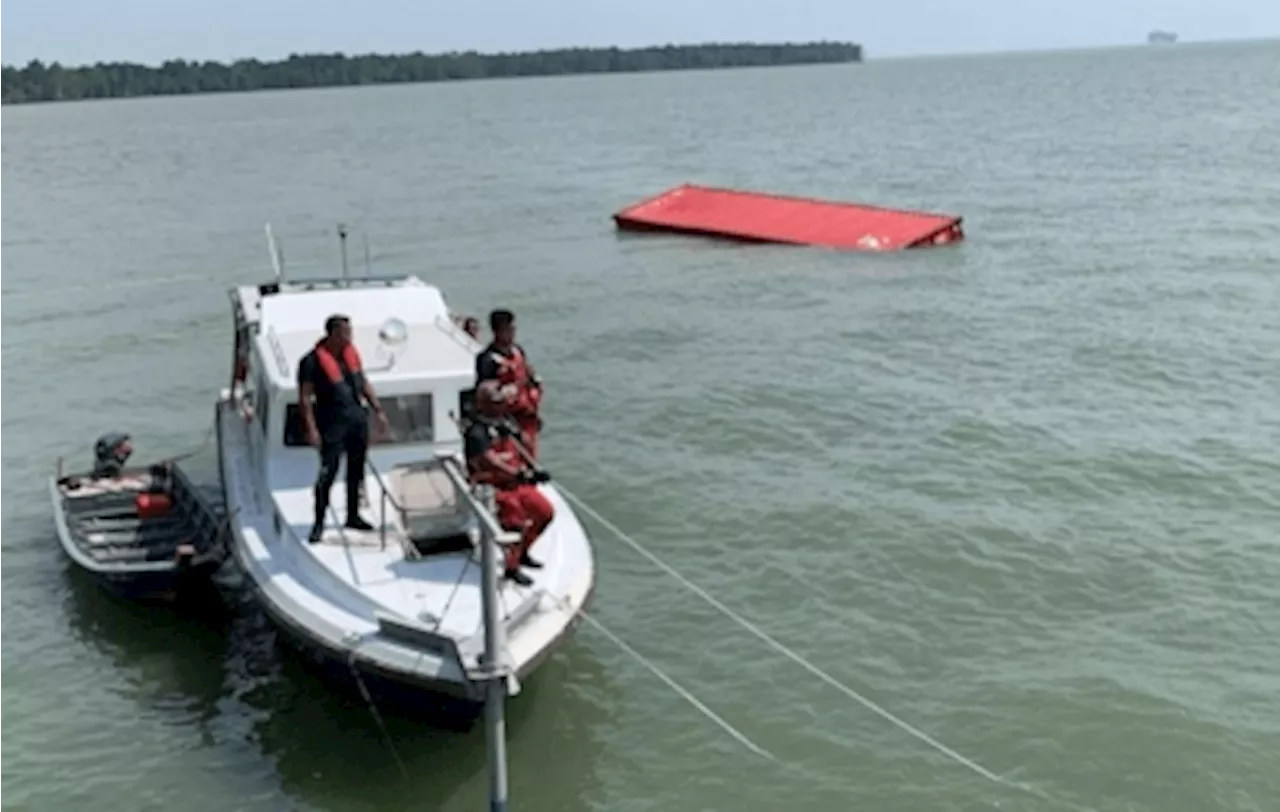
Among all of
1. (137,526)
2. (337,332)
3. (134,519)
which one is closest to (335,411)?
(337,332)

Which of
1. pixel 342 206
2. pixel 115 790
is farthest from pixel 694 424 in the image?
pixel 342 206

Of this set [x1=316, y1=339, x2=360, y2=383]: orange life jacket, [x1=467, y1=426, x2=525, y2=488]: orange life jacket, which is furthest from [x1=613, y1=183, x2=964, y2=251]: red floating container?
[x1=467, y1=426, x2=525, y2=488]: orange life jacket

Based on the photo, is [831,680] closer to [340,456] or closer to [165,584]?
[340,456]

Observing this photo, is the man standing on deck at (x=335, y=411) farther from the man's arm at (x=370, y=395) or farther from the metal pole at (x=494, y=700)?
the metal pole at (x=494, y=700)

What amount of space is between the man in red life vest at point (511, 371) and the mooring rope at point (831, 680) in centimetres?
331

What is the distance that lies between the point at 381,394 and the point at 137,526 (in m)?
4.41

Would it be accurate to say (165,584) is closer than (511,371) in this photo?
No

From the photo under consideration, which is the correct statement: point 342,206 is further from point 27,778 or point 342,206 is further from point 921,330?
point 27,778

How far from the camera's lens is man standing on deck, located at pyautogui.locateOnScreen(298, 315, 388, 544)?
39.7 feet

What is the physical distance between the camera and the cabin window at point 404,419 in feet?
43.8

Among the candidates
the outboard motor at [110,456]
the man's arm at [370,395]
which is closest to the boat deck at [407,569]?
the man's arm at [370,395]

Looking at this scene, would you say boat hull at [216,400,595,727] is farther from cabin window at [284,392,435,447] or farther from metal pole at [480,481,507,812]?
cabin window at [284,392,435,447]

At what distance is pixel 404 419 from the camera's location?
13.4 m

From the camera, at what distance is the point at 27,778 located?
38.7ft
